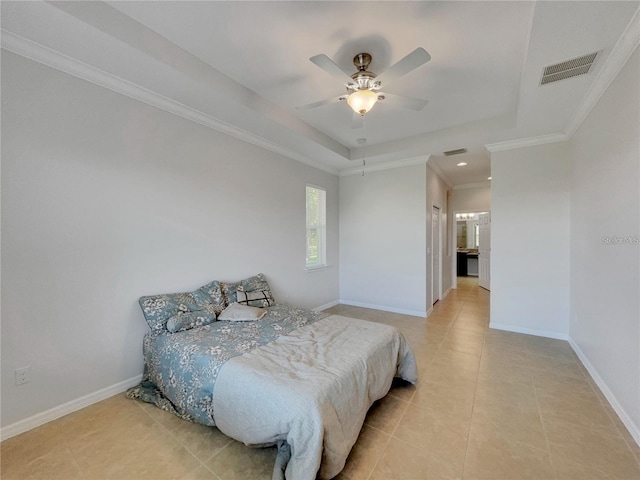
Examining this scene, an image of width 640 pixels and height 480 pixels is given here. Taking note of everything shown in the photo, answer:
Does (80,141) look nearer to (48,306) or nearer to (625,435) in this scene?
(48,306)

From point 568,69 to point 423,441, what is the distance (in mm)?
2978

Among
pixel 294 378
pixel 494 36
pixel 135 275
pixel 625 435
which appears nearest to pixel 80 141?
pixel 135 275

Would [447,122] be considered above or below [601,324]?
above

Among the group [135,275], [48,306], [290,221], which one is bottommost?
[48,306]

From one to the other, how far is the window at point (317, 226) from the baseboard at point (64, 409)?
2.96m

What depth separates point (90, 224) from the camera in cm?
211

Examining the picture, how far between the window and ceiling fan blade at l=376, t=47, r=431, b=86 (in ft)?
9.63

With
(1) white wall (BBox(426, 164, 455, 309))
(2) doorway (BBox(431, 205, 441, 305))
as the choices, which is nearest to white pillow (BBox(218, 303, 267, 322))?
(1) white wall (BBox(426, 164, 455, 309))

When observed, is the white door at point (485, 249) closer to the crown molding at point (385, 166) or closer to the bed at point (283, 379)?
the crown molding at point (385, 166)

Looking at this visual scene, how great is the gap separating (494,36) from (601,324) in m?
2.60

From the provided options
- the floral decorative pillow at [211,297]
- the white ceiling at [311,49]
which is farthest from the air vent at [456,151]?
the floral decorative pillow at [211,297]

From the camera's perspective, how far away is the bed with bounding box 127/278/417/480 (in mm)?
1368

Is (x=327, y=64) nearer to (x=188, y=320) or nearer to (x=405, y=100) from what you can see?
(x=405, y=100)

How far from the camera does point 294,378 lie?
1550mm
